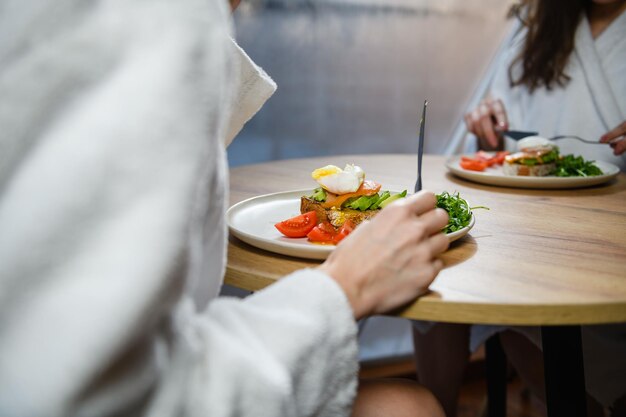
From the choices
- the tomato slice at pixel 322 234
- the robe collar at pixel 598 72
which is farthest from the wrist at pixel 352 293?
the robe collar at pixel 598 72

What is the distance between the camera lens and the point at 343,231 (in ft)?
2.70

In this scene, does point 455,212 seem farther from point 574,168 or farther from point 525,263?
point 574,168

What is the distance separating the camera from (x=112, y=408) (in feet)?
1.44

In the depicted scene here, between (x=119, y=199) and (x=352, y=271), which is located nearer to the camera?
(x=119, y=199)

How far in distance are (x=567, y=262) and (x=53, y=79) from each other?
65 cm

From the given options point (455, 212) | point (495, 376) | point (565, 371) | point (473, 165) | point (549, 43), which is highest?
point (549, 43)

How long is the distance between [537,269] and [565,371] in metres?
0.21

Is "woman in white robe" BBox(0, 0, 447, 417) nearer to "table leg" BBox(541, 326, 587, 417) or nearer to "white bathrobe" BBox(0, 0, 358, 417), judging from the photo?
"white bathrobe" BBox(0, 0, 358, 417)

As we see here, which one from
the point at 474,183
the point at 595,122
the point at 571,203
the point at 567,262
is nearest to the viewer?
the point at 567,262

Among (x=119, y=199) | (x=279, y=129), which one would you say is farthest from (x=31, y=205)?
(x=279, y=129)

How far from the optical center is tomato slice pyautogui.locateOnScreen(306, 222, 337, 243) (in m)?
0.83

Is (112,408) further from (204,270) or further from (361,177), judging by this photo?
(361,177)

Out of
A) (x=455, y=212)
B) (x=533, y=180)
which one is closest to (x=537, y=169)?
(x=533, y=180)

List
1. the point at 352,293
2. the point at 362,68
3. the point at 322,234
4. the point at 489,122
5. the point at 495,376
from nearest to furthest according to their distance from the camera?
1. the point at 352,293
2. the point at 322,234
3. the point at 495,376
4. the point at 489,122
5. the point at 362,68
